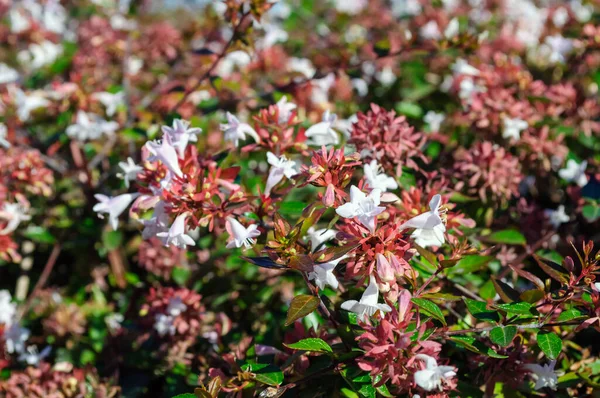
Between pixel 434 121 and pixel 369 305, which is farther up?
pixel 369 305

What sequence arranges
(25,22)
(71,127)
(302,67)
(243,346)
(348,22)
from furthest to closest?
(348,22)
(25,22)
(302,67)
(71,127)
(243,346)

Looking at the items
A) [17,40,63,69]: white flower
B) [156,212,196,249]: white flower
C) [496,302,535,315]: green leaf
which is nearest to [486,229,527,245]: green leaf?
[496,302,535,315]: green leaf

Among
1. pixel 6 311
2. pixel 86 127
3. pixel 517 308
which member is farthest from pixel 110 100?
pixel 517 308

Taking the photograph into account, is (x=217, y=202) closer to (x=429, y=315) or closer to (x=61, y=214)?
(x=429, y=315)

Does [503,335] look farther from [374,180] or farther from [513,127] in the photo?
[513,127]

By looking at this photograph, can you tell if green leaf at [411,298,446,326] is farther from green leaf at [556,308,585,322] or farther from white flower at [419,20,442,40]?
white flower at [419,20,442,40]

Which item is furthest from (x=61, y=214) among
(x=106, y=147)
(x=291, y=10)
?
(x=291, y=10)
